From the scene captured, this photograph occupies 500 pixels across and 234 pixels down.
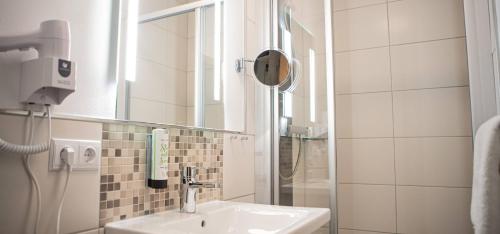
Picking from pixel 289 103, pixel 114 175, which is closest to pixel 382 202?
pixel 289 103

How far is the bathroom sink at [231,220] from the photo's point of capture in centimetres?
90

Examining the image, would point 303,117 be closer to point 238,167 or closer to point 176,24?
point 238,167

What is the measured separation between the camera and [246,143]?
161 cm

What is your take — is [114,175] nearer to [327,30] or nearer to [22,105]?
[22,105]

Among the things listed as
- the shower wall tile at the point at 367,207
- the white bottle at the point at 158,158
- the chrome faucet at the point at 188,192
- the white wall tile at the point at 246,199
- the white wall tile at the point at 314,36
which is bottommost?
the shower wall tile at the point at 367,207

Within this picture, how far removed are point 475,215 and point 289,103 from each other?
94cm

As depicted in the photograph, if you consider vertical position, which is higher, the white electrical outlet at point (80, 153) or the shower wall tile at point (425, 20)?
the shower wall tile at point (425, 20)

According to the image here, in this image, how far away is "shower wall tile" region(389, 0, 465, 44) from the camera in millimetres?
1930

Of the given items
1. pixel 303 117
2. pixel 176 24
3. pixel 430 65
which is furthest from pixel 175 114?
pixel 430 65

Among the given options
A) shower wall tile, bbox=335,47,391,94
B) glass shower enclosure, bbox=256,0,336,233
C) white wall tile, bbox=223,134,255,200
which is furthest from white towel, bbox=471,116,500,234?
shower wall tile, bbox=335,47,391,94

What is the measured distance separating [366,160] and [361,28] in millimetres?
856

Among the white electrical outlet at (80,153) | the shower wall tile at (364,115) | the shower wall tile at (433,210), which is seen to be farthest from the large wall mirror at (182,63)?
the shower wall tile at (433,210)

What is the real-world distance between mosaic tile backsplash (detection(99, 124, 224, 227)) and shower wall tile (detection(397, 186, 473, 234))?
1.28m

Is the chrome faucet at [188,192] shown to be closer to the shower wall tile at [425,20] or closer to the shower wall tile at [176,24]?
the shower wall tile at [176,24]
